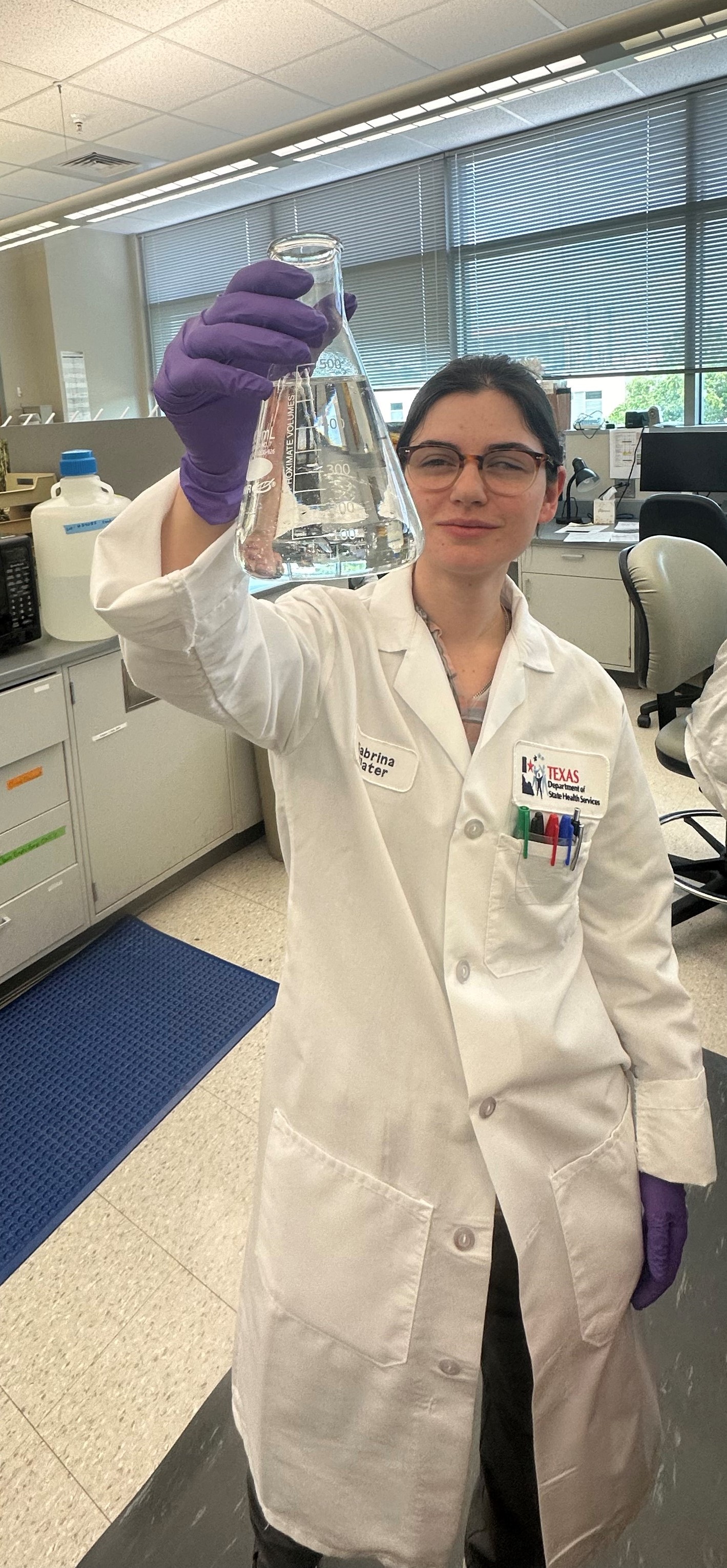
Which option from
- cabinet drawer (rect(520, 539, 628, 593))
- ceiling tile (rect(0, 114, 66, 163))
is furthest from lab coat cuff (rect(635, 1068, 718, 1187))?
ceiling tile (rect(0, 114, 66, 163))

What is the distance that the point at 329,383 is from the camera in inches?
31.1

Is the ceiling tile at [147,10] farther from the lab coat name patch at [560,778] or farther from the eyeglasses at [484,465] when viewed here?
the lab coat name patch at [560,778]

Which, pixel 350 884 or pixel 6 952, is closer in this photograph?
pixel 350 884

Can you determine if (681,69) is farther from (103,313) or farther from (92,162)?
(103,313)

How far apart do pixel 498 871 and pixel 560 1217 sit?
0.35 metres

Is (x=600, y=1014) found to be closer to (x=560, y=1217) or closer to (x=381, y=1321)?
(x=560, y=1217)

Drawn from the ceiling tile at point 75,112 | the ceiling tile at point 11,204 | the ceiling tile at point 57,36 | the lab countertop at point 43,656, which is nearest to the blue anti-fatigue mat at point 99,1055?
the lab countertop at point 43,656

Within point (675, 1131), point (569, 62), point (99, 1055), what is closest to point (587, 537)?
Answer: point (99, 1055)

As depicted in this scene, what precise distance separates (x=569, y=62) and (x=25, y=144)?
5552 millimetres

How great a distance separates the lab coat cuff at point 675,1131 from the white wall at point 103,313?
7.68m

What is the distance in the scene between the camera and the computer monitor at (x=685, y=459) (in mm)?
4527

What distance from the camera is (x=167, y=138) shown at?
17.3 ft

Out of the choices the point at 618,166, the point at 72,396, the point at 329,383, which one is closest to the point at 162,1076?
the point at 329,383

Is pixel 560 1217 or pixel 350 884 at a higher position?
pixel 350 884
